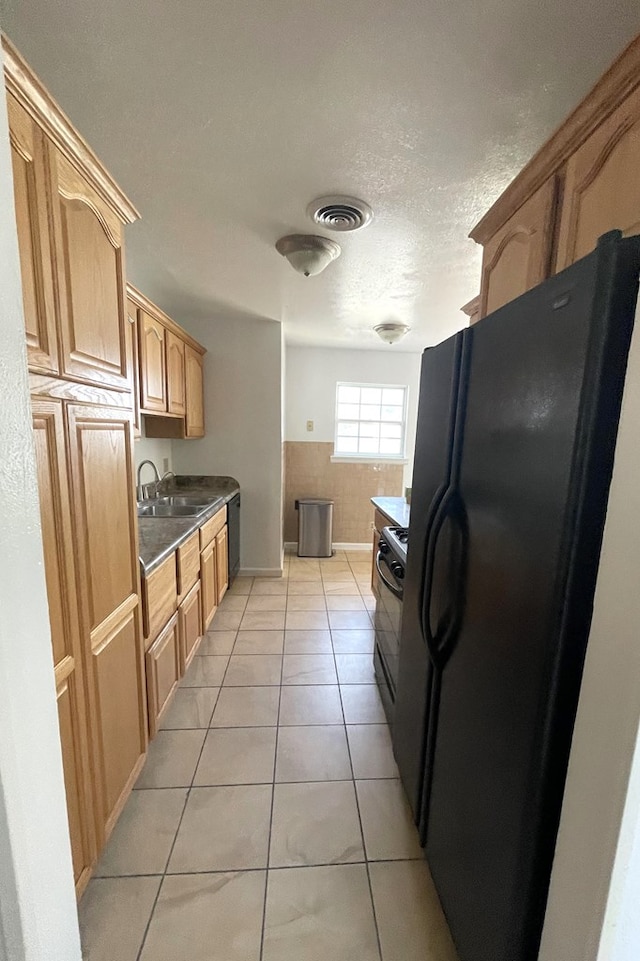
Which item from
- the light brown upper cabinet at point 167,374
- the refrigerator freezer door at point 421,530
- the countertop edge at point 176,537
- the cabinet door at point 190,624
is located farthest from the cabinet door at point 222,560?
the refrigerator freezer door at point 421,530

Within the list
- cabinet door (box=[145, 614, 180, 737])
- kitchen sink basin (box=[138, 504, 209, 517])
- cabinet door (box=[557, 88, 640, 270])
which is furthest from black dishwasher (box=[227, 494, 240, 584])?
cabinet door (box=[557, 88, 640, 270])

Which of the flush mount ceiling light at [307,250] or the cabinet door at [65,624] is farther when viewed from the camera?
the flush mount ceiling light at [307,250]

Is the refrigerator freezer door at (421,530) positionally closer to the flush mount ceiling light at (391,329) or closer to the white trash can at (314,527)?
the flush mount ceiling light at (391,329)

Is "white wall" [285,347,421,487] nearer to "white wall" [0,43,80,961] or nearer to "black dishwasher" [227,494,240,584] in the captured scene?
"black dishwasher" [227,494,240,584]

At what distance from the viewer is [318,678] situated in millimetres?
2320

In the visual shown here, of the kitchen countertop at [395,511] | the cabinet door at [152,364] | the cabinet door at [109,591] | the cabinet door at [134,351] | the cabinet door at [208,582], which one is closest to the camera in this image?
the cabinet door at [109,591]

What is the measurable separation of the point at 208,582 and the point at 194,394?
5.33ft

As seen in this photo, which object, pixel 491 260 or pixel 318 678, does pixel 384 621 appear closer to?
pixel 318 678

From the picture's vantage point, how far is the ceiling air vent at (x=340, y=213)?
1605 millimetres

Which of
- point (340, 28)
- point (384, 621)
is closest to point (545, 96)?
point (340, 28)

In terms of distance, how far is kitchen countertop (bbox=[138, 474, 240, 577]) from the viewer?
172 cm

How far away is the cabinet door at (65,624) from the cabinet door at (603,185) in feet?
4.61

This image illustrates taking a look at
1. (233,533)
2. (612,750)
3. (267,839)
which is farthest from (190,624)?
(612,750)

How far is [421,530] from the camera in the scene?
1.33 metres
